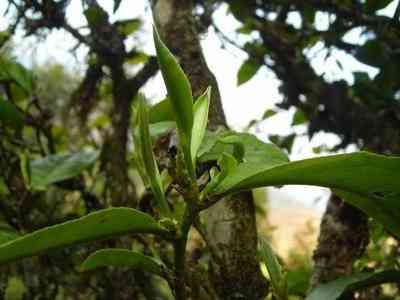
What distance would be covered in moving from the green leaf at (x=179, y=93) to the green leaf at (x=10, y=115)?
1.80 feet

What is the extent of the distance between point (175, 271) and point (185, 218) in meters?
0.05

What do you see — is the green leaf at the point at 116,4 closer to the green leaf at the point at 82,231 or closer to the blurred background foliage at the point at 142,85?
the blurred background foliage at the point at 142,85

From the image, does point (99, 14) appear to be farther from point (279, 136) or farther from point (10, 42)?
point (279, 136)

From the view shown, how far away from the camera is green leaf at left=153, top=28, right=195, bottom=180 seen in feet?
1.19

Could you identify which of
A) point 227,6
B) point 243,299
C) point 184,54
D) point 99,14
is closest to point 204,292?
point 243,299

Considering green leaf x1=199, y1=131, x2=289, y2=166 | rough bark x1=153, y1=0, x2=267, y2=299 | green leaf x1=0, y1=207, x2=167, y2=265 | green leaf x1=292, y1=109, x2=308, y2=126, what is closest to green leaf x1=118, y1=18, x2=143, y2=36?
green leaf x1=292, y1=109, x2=308, y2=126

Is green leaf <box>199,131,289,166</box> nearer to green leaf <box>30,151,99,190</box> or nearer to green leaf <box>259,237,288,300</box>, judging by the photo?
green leaf <box>259,237,288,300</box>

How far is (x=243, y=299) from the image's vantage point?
0.52 meters

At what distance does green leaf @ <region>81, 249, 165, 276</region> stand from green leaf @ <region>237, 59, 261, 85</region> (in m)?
0.56

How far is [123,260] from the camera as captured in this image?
46 centimetres

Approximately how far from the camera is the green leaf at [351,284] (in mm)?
519

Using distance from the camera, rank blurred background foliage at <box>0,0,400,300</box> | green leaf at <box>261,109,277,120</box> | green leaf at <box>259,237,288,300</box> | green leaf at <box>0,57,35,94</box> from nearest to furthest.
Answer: green leaf at <box>259,237,288,300</box>
blurred background foliage at <box>0,0,400,300</box>
green leaf at <box>0,57,35,94</box>
green leaf at <box>261,109,277,120</box>

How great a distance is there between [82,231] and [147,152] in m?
0.07

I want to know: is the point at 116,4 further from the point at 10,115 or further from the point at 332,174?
the point at 332,174
